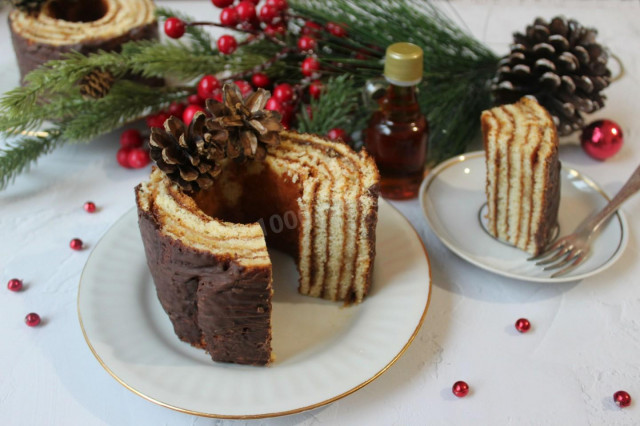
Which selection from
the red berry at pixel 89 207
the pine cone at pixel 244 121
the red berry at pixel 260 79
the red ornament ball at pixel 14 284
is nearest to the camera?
the pine cone at pixel 244 121

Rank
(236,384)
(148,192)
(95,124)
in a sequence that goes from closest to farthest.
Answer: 1. (236,384)
2. (148,192)
3. (95,124)


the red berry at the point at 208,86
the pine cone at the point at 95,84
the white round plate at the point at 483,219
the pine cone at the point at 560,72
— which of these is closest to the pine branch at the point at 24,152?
the pine cone at the point at 95,84

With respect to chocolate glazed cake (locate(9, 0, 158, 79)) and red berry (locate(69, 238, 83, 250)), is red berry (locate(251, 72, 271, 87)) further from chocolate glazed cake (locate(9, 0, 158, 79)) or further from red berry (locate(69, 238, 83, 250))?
red berry (locate(69, 238, 83, 250))

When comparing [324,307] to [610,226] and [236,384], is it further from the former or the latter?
[610,226]

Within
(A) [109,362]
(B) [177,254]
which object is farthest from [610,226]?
(A) [109,362]

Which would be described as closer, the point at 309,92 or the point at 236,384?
the point at 236,384

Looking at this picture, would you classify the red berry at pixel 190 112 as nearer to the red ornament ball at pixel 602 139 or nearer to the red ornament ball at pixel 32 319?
the red ornament ball at pixel 32 319

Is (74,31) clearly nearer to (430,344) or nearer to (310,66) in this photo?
(310,66)

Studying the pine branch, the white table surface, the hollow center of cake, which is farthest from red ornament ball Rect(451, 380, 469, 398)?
the hollow center of cake
